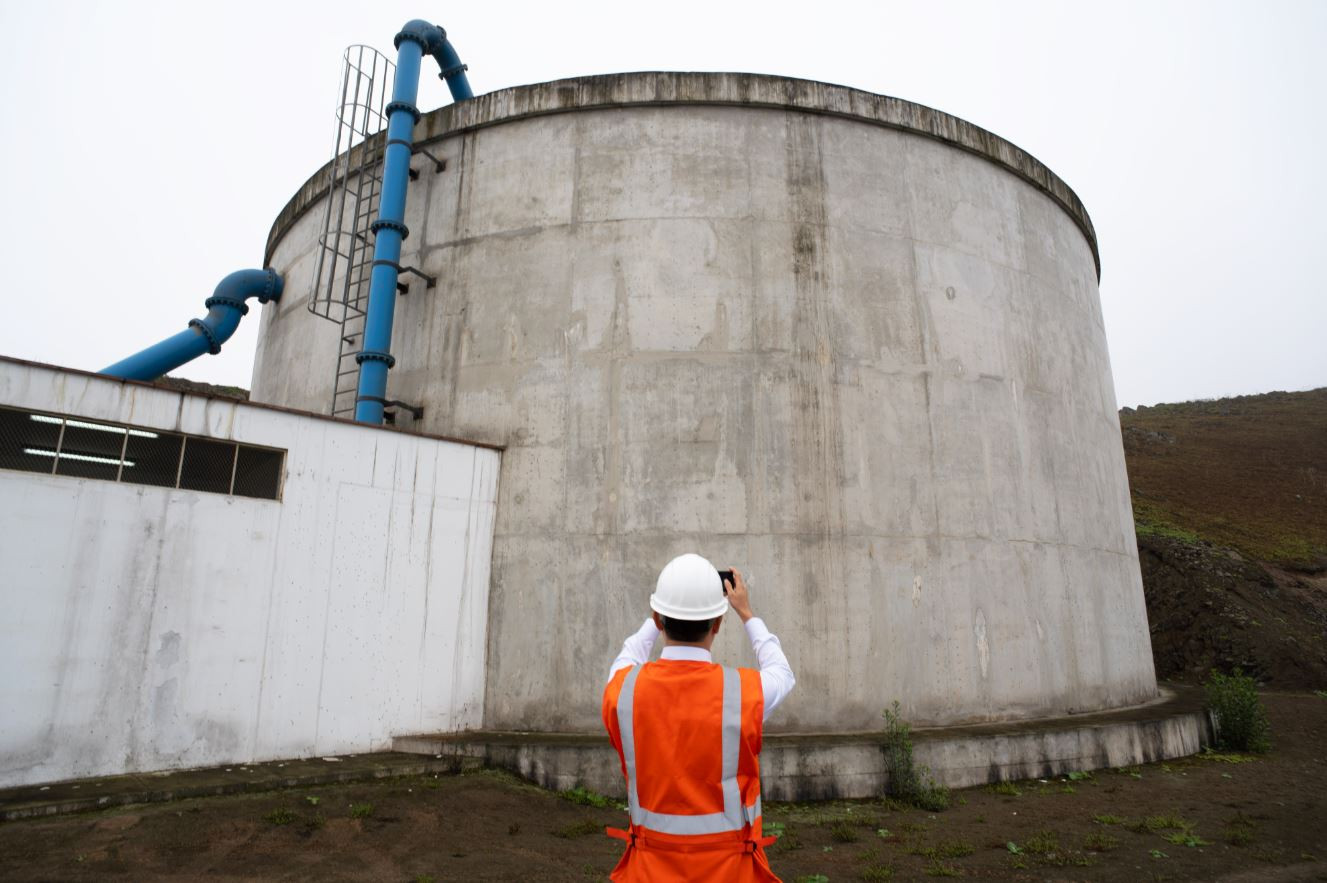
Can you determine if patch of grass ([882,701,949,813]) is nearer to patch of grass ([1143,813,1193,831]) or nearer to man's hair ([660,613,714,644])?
patch of grass ([1143,813,1193,831])

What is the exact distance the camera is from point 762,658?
112 inches

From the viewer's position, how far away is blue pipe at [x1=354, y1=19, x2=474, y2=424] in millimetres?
10250

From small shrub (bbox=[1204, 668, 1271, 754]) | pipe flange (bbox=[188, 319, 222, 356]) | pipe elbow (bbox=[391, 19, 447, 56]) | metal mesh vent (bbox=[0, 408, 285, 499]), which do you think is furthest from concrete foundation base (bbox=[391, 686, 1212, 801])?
pipe elbow (bbox=[391, 19, 447, 56])

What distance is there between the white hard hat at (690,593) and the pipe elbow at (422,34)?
480 inches

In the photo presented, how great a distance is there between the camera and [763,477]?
30.6ft

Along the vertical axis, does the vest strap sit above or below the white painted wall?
below

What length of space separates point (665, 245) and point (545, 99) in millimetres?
2778

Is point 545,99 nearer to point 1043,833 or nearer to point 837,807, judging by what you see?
point 837,807

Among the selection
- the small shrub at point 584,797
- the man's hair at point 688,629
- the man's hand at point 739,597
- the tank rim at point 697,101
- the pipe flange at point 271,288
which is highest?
the tank rim at point 697,101

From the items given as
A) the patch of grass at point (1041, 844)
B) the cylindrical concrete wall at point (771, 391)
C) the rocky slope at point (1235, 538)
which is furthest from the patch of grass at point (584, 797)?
the rocky slope at point (1235, 538)

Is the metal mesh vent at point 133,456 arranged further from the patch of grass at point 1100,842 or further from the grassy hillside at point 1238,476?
the grassy hillside at point 1238,476

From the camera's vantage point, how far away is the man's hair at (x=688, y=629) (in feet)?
8.95

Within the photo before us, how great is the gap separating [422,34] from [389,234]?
155 inches

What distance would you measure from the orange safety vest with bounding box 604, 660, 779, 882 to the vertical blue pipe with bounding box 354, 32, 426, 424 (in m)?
8.00
